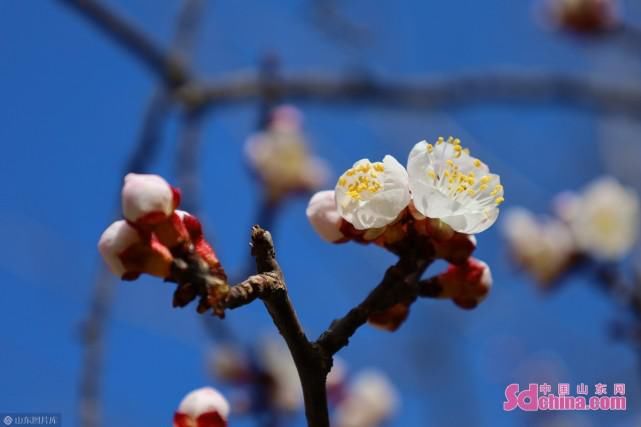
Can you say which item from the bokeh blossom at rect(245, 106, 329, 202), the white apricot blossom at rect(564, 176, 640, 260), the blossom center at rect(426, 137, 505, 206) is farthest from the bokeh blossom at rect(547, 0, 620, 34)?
the blossom center at rect(426, 137, 505, 206)

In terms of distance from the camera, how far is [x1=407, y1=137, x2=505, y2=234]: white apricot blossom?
1.17 m

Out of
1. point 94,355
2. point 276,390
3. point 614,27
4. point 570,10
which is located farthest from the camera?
point 570,10

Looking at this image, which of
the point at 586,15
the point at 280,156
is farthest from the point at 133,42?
the point at 586,15

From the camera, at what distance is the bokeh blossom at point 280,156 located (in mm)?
3615

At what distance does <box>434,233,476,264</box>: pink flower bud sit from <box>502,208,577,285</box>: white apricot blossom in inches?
89.1

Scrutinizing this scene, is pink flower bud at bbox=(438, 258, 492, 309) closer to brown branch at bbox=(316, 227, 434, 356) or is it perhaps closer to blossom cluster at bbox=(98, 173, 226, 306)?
brown branch at bbox=(316, 227, 434, 356)

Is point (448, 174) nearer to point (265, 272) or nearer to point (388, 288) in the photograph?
point (388, 288)

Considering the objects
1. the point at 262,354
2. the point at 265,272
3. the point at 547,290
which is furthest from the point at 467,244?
the point at 547,290

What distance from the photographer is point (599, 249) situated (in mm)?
3230

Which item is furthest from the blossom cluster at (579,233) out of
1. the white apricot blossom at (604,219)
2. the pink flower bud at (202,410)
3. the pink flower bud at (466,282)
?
the pink flower bud at (202,410)

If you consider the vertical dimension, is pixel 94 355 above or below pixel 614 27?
below

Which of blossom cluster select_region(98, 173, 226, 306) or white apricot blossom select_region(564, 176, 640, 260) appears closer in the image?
blossom cluster select_region(98, 173, 226, 306)

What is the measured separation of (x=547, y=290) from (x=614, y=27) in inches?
67.4

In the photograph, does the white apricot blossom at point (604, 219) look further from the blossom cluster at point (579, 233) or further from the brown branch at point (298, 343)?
the brown branch at point (298, 343)
